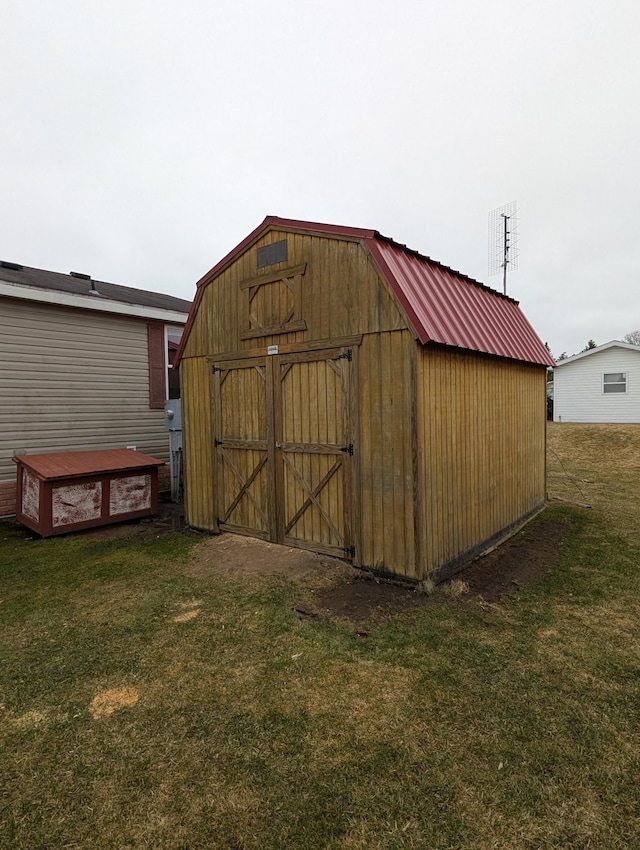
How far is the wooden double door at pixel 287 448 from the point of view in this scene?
5285 mm

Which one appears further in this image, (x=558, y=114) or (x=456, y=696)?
(x=558, y=114)

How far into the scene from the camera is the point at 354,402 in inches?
201

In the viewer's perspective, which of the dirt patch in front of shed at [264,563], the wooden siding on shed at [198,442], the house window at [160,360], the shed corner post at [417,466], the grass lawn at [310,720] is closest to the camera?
the grass lawn at [310,720]

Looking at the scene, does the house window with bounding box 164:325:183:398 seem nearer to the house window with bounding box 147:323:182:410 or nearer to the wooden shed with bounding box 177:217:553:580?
the house window with bounding box 147:323:182:410

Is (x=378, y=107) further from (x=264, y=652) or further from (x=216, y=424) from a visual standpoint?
(x=264, y=652)

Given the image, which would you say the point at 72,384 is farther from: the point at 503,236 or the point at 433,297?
the point at 503,236

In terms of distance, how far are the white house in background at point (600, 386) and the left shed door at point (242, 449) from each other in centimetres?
2073

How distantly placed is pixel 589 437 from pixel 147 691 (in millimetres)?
19116

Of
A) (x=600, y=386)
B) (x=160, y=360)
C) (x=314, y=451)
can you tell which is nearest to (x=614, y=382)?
(x=600, y=386)

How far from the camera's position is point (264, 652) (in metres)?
3.44

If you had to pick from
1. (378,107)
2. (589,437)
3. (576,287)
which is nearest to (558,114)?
(378,107)

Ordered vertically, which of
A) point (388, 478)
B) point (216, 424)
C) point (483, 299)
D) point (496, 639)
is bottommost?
point (496, 639)

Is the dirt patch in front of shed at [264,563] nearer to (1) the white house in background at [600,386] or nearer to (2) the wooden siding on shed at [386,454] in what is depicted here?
(2) the wooden siding on shed at [386,454]

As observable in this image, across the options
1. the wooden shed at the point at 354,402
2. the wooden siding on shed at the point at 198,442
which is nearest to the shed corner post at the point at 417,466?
the wooden shed at the point at 354,402
